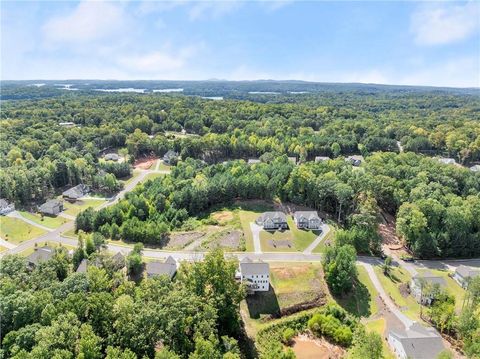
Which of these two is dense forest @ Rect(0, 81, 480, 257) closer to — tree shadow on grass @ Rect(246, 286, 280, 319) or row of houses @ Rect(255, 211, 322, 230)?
row of houses @ Rect(255, 211, 322, 230)

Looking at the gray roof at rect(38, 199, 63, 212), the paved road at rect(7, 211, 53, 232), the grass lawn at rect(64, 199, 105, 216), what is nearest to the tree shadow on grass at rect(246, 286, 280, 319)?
the paved road at rect(7, 211, 53, 232)

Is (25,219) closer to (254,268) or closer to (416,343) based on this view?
(254,268)

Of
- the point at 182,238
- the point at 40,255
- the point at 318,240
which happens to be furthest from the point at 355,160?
the point at 40,255

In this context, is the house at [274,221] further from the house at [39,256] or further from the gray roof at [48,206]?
the gray roof at [48,206]

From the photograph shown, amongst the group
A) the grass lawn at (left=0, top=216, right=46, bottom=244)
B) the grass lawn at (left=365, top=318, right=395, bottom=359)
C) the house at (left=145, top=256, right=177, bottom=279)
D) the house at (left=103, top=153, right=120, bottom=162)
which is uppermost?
the house at (left=103, top=153, right=120, bottom=162)

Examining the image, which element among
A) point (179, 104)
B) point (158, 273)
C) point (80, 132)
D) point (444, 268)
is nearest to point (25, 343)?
point (158, 273)
